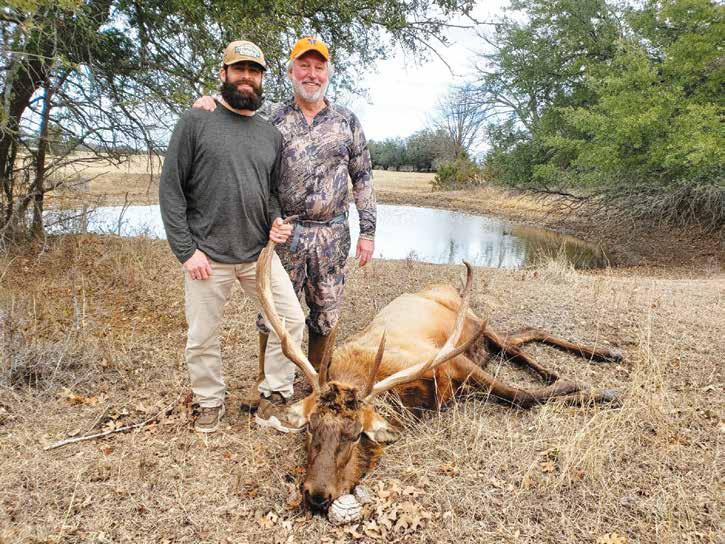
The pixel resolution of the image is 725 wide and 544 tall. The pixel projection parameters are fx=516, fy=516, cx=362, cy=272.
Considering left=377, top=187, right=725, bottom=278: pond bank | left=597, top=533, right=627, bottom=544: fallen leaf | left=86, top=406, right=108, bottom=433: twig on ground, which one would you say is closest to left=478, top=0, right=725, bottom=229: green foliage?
left=377, top=187, right=725, bottom=278: pond bank

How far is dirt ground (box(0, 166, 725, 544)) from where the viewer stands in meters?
2.86

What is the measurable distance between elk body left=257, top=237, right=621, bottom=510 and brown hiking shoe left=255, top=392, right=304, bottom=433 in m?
0.42

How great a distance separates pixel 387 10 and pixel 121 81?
4.13 metres

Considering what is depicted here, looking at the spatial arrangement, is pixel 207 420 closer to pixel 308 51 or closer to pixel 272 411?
pixel 272 411

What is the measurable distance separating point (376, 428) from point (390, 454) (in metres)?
0.35

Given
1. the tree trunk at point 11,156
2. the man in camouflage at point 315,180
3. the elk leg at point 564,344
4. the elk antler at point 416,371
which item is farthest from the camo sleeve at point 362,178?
the tree trunk at point 11,156

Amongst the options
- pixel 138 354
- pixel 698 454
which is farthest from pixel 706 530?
pixel 138 354

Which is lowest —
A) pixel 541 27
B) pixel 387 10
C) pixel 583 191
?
pixel 583 191

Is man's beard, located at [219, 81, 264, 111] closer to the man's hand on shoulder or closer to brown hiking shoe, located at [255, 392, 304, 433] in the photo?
the man's hand on shoulder

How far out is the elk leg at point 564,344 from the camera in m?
4.97

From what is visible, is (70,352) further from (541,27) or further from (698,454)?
(541,27)

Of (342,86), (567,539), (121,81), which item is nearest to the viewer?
(567,539)

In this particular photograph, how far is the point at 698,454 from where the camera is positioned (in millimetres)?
3389

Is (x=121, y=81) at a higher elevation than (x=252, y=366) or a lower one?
higher
